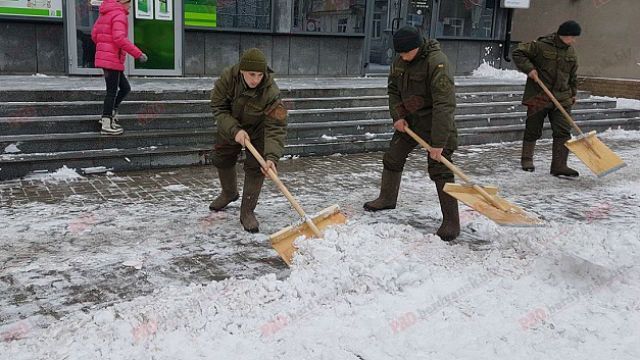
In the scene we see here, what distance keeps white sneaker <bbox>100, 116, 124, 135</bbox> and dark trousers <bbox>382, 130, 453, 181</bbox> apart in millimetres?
3449

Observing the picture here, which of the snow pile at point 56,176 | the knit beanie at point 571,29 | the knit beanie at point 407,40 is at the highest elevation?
the knit beanie at point 571,29

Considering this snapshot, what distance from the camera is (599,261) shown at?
4.14 metres

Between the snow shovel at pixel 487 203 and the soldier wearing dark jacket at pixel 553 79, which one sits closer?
the snow shovel at pixel 487 203

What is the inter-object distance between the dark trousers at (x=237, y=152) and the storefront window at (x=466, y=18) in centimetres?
1001

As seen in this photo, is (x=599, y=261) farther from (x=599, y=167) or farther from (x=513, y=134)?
(x=513, y=134)

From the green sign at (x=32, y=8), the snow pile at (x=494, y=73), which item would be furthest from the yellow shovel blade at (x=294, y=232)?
the snow pile at (x=494, y=73)

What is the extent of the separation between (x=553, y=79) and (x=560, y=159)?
1026mm

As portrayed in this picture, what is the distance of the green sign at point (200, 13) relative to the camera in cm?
1070

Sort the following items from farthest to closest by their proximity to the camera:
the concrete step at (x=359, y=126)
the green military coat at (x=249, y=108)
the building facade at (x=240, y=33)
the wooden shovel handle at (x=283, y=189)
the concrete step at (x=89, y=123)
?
the building facade at (x=240, y=33) → the concrete step at (x=359, y=126) → the concrete step at (x=89, y=123) → the green military coat at (x=249, y=108) → the wooden shovel handle at (x=283, y=189)

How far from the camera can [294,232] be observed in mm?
4305

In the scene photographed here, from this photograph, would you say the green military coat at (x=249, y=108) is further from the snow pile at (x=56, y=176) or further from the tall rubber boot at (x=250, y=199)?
the snow pile at (x=56, y=176)

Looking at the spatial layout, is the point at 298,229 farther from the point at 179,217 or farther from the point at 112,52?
the point at 112,52

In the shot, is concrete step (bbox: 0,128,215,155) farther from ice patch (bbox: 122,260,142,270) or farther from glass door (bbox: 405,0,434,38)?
glass door (bbox: 405,0,434,38)

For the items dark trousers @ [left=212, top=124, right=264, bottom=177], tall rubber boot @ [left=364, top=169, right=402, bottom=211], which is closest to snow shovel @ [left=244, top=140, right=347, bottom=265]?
dark trousers @ [left=212, top=124, right=264, bottom=177]
